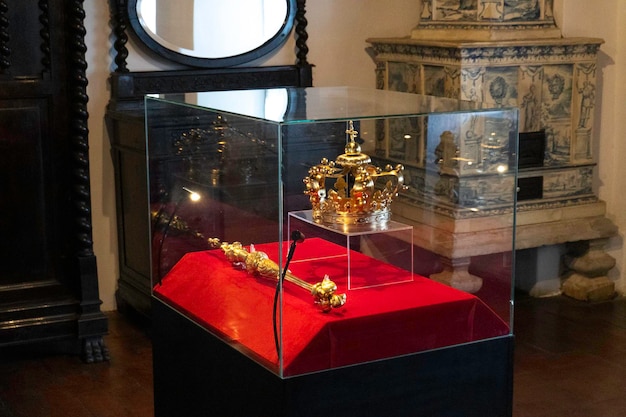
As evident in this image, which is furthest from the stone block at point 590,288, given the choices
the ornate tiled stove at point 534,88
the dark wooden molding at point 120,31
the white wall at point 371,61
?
the dark wooden molding at point 120,31

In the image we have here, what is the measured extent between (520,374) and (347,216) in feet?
7.74

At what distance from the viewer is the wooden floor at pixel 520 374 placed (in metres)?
4.34

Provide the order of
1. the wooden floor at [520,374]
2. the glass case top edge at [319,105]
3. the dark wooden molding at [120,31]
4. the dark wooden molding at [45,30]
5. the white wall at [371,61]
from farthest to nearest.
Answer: the white wall at [371,61], the dark wooden molding at [120,31], the dark wooden molding at [45,30], the wooden floor at [520,374], the glass case top edge at [319,105]

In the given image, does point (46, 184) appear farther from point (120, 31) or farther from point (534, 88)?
point (534, 88)

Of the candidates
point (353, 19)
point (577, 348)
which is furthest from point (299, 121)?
point (353, 19)

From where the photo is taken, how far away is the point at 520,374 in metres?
4.75

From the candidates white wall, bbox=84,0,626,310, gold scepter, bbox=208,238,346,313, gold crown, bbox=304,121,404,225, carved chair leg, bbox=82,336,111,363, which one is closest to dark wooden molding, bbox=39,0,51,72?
white wall, bbox=84,0,626,310

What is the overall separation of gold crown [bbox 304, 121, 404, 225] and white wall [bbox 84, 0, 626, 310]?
3095mm

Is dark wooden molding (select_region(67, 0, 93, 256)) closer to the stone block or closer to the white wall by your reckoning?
the white wall

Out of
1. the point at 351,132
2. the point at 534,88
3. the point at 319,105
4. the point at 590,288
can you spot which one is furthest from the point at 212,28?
the point at 351,132

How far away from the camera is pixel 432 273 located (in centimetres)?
275

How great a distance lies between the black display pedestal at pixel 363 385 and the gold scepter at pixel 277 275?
0.17 metres

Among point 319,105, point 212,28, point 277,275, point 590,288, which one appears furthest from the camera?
point 590,288

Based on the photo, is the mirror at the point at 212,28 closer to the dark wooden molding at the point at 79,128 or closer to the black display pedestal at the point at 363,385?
the dark wooden molding at the point at 79,128
